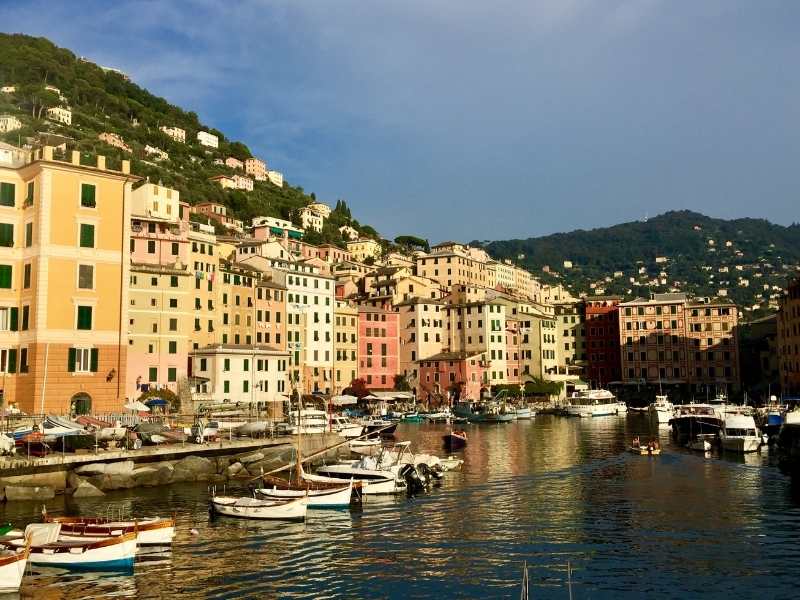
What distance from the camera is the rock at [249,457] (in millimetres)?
46594

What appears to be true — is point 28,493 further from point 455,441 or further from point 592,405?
point 592,405

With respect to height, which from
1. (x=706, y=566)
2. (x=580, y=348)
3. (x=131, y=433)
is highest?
(x=580, y=348)

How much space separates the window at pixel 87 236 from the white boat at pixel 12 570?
30.6 meters

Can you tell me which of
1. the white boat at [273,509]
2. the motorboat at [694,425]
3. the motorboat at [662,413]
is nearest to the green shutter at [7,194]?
the white boat at [273,509]

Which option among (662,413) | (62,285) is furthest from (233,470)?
(662,413)

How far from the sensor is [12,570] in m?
22.1

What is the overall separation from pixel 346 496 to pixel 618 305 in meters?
107

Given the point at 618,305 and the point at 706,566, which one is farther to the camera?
the point at 618,305

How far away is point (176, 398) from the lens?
71.9 m

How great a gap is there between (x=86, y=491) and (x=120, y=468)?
289cm

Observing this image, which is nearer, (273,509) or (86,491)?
(273,509)

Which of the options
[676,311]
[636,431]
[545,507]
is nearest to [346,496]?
[545,507]

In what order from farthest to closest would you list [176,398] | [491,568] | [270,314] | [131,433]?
[270,314]
[176,398]
[131,433]
[491,568]

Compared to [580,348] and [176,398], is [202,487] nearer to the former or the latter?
[176,398]
